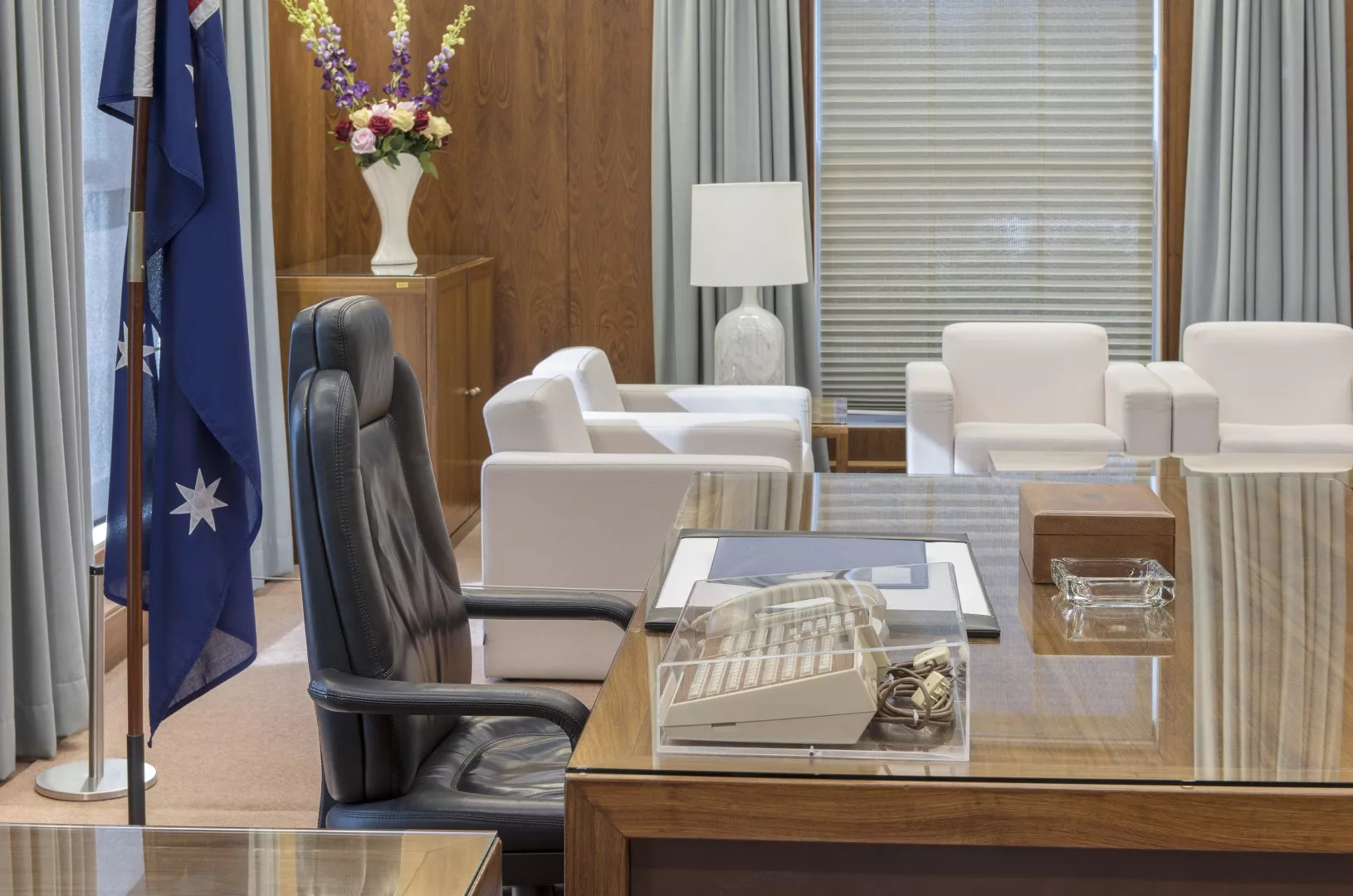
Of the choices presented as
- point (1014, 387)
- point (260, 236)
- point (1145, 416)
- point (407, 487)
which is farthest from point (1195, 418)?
point (407, 487)

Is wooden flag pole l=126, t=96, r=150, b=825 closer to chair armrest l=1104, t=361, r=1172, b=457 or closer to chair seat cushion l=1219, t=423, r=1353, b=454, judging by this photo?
chair armrest l=1104, t=361, r=1172, b=457

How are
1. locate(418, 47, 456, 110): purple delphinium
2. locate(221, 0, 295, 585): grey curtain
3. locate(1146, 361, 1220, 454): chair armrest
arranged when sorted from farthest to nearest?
locate(418, 47, 456, 110): purple delphinium
locate(1146, 361, 1220, 454): chair armrest
locate(221, 0, 295, 585): grey curtain

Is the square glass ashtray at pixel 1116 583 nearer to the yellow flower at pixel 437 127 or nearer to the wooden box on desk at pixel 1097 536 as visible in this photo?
the wooden box on desk at pixel 1097 536

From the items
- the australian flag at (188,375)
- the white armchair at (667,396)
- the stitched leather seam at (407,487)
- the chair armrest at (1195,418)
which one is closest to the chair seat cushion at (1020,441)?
the chair armrest at (1195,418)

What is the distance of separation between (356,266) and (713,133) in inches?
63.8

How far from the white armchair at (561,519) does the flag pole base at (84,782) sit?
38.2 inches

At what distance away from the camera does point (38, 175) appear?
330 centimetres

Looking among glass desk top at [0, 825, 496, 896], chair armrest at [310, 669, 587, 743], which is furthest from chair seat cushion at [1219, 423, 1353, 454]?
glass desk top at [0, 825, 496, 896]

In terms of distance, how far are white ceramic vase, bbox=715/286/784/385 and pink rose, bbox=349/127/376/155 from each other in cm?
146

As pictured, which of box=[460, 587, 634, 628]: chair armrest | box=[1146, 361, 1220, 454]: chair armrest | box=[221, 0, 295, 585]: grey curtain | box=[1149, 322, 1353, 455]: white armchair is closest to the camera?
box=[460, 587, 634, 628]: chair armrest

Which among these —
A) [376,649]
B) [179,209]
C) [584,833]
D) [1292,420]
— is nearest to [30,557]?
[179,209]

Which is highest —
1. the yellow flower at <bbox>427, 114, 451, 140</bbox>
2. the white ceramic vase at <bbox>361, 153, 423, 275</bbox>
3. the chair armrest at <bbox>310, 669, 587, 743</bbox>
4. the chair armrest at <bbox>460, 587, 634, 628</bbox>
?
the yellow flower at <bbox>427, 114, 451, 140</bbox>

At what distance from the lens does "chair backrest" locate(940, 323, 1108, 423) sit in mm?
5664

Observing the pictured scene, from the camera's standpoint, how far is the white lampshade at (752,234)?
533 cm
